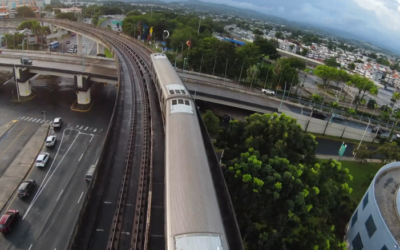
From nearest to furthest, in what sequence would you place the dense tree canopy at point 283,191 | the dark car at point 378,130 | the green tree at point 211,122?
the dense tree canopy at point 283,191, the green tree at point 211,122, the dark car at point 378,130

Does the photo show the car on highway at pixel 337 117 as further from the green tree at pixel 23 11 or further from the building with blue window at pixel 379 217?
the green tree at pixel 23 11

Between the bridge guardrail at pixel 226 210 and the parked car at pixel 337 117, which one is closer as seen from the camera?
the bridge guardrail at pixel 226 210

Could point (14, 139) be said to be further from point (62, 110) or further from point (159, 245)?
point (159, 245)

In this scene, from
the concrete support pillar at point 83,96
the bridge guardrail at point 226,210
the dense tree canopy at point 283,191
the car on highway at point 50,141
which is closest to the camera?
the bridge guardrail at point 226,210

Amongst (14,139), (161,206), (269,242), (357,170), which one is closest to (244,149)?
(269,242)

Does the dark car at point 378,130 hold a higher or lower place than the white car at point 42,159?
higher

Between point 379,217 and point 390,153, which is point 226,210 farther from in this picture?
point 390,153

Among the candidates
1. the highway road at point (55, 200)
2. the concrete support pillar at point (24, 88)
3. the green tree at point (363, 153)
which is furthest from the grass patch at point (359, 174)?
the concrete support pillar at point (24, 88)
